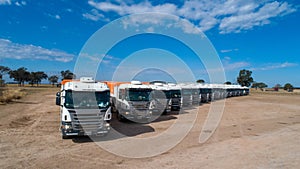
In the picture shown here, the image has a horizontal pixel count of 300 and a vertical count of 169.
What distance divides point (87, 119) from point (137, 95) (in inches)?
198

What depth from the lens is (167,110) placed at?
18172mm

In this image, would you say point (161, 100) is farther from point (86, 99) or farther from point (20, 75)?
point (20, 75)

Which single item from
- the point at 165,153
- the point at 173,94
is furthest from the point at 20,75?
the point at 165,153

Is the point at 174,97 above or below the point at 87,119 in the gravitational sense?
above

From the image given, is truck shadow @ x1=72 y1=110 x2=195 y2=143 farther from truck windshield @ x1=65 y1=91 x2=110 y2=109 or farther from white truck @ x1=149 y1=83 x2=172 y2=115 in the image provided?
white truck @ x1=149 y1=83 x2=172 y2=115

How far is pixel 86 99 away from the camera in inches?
370

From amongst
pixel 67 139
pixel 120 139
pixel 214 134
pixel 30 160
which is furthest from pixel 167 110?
pixel 30 160

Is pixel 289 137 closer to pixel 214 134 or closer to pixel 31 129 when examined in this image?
pixel 214 134

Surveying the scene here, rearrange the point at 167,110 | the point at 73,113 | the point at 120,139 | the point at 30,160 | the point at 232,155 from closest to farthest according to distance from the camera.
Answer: the point at 30,160
the point at 232,155
the point at 73,113
the point at 120,139
the point at 167,110

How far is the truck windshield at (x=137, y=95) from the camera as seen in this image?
43.4 ft

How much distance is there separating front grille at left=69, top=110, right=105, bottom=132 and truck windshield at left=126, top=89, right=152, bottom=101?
4.21m

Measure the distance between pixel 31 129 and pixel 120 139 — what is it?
5.30 m

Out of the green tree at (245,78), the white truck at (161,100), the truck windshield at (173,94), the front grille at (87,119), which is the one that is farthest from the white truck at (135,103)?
the green tree at (245,78)

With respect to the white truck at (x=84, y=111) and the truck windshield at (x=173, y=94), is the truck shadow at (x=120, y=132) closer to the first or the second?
the white truck at (x=84, y=111)
